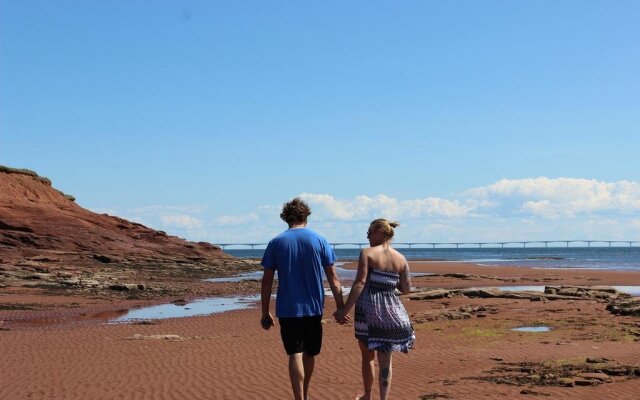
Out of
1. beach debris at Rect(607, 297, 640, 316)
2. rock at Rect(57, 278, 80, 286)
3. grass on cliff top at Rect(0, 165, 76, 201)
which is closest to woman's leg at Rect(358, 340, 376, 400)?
beach debris at Rect(607, 297, 640, 316)

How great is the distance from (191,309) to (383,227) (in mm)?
20870

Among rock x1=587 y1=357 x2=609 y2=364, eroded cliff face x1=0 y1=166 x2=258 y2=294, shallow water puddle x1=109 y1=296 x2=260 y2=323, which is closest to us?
rock x1=587 y1=357 x2=609 y2=364

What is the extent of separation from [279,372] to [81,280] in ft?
95.6

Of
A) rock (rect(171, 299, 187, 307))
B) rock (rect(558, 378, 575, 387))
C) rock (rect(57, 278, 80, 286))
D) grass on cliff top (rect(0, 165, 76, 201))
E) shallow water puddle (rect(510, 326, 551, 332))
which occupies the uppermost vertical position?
grass on cliff top (rect(0, 165, 76, 201))

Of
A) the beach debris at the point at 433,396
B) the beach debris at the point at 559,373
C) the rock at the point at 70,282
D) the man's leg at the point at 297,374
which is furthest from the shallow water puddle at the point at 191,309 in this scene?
the man's leg at the point at 297,374

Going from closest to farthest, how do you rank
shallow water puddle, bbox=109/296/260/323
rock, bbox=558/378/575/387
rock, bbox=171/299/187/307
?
1. rock, bbox=558/378/575/387
2. shallow water puddle, bbox=109/296/260/323
3. rock, bbox=171/299/187/307

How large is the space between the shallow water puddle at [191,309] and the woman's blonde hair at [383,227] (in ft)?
54.2

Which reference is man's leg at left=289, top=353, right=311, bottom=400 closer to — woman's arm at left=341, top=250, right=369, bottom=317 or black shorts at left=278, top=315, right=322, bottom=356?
black shorts at left=278, top=315, right=322, bottom=356

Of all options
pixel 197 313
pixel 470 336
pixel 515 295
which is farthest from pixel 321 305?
pixel 515 295

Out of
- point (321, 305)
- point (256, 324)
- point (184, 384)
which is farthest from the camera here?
point (256, 324)

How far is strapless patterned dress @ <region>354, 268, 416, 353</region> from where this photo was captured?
831 centimetres

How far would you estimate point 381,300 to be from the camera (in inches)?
329

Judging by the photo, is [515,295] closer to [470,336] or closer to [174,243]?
[470,336]

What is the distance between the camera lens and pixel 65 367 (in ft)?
44.0
